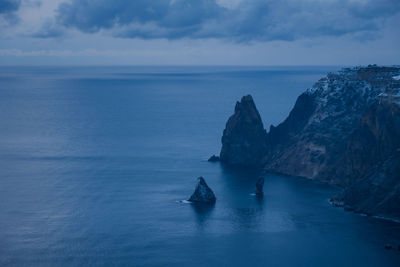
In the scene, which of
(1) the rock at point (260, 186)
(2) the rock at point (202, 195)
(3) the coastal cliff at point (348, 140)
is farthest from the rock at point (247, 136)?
(2) the rock at point (202, 195)

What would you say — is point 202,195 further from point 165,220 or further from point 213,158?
point 213,158

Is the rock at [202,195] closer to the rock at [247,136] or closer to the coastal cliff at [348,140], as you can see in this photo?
the coastal cliff at [348,140]

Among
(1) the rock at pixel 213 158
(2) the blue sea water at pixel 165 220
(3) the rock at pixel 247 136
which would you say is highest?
(3) the rock at pixel 247 136

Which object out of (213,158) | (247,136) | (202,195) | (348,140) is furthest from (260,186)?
(213,158)

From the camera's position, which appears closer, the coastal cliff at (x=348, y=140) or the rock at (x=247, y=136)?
the coastal cliff at (x=348, y=140)

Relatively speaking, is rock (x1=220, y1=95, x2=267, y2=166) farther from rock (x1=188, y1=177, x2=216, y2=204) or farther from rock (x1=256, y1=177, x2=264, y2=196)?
rock (x1=188, y1=177, x2=216, y2=204)

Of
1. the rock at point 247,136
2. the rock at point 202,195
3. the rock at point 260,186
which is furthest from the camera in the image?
the rock at point 247,136
